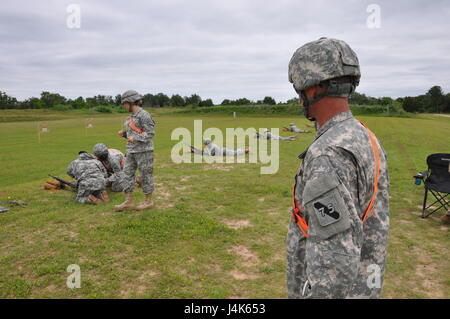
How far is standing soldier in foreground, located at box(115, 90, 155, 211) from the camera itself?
6637 mm

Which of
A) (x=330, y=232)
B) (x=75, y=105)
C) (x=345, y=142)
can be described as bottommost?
(x=330, y=232)

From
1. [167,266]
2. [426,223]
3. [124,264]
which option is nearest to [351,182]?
[167,266]

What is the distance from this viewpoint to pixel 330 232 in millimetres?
1480

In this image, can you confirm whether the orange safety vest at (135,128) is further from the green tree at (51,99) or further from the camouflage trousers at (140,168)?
the green tree at (51,99)

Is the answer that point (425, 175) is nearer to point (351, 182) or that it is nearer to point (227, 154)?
point (351, 182)

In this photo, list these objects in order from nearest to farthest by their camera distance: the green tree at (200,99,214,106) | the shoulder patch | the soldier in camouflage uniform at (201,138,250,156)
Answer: the shoulder patch → the soldier in camouflage uniform at (201,138,250,156) → the green tree at (200,99,214,106)

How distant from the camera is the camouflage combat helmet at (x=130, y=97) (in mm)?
6559

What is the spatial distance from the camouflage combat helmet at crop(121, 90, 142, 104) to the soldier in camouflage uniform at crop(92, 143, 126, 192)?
255 centimetres

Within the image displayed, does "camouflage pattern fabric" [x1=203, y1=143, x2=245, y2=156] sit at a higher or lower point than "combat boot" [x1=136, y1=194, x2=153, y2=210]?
higher

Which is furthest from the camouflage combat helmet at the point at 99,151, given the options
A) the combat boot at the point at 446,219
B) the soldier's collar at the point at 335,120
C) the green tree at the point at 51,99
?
the green tree at the point at 51,99

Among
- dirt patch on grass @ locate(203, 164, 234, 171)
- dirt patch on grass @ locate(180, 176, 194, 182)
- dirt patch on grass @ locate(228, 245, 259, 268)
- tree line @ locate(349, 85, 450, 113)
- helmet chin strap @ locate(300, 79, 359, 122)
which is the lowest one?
dirt patch on grass @ locate(228, 245, 259, 268)

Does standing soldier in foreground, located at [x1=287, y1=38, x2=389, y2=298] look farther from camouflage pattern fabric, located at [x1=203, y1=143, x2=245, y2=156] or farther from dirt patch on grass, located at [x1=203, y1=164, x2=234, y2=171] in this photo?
camouflage pattern fabric, located at [x1=203, y1=143, x2=245, y2=156]

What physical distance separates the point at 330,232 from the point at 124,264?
13.5 feet
